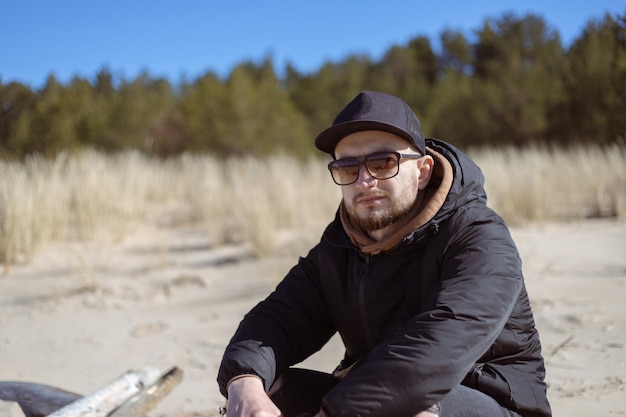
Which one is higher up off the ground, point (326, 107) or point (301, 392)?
point (326, 107)

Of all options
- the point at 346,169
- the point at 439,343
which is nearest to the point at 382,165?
the point at 346,169

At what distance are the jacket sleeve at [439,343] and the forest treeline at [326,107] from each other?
9212 millimetres

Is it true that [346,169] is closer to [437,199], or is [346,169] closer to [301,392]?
[437,199]

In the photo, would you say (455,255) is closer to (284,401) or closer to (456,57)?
(284,401)

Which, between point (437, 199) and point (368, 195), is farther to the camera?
point (368, 195)

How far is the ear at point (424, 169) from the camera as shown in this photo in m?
2.27

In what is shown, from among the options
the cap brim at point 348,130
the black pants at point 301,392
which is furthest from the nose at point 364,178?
the black pants at point 301,392

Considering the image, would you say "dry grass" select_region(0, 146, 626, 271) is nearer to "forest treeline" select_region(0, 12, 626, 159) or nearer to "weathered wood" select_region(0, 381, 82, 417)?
"forest treeline" select_region(0, 12, 626, 159)

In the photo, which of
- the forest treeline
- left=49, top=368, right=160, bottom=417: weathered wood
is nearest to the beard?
left=49, top=368, right=160, bottom=417: weathered wood

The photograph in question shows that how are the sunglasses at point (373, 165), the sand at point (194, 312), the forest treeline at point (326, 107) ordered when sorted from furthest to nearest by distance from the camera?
the forest treeline at point (326, 107), the sand at point (194, 312), the sunglasses at point (373, 165)

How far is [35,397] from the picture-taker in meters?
3.04

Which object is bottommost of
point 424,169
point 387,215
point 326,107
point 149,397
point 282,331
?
point 149,397

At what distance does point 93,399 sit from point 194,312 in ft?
8.37

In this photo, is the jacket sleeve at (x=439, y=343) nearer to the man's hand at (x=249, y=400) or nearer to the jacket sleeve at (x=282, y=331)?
the man's hand at (x=249, y=400)
